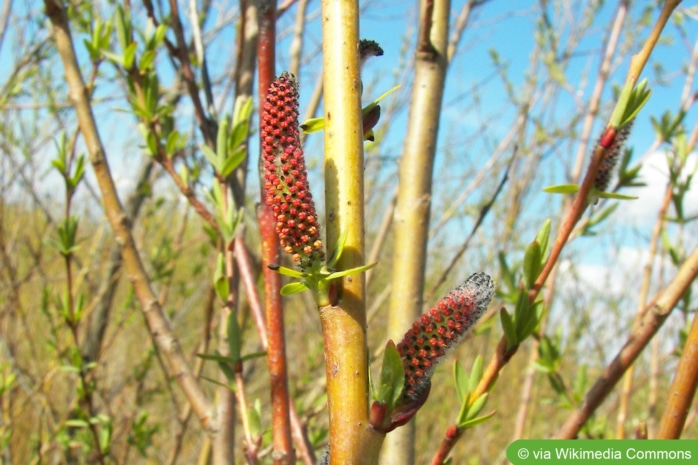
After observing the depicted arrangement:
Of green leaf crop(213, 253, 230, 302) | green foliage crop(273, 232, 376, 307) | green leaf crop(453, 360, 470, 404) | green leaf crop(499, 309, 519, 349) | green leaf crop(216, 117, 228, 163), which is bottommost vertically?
green leaf crop(453, 360, 470, 404)

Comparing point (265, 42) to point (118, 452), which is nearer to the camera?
point (265, 42)

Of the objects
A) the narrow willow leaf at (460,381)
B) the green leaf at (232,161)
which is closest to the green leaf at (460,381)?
the narrow willow leaf at (460,381)

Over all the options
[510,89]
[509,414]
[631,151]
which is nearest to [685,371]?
[631,151]

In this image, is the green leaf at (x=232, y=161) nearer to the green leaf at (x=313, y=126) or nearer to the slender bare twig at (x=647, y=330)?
the green leaf at (x=313, y=126)

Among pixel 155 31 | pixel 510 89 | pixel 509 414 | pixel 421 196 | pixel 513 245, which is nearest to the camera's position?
pixel 421 196

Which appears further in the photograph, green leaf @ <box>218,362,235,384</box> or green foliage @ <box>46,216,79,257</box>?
green foliage @ <box>46,216,79,257</box>

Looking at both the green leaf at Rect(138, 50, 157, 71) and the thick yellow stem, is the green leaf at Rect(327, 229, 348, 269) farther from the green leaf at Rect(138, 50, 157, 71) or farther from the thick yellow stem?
the green leaf at Rect(138, 50, 157, 71)

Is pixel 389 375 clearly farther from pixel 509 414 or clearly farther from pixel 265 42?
pixel 509 414

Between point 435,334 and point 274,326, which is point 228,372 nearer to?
point 274,326

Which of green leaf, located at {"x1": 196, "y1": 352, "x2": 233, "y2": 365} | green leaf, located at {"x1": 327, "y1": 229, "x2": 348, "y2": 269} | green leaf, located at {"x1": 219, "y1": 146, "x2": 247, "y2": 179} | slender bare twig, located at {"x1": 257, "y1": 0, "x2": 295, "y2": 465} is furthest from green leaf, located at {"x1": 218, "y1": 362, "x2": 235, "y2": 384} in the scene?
green leaf, located at {"x1": 327, "y1": 229, "x2": 348, "y2": 269}
